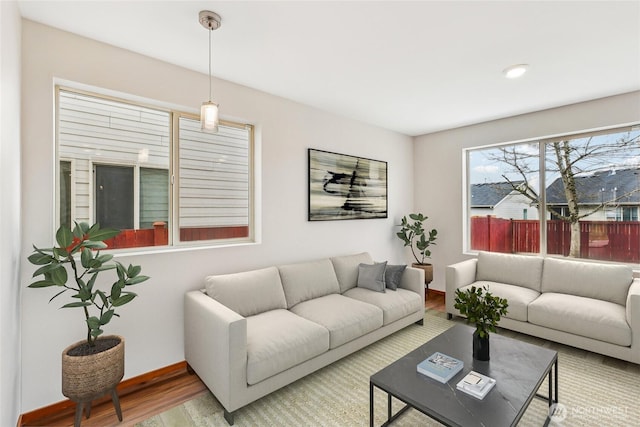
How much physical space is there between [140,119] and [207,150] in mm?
590

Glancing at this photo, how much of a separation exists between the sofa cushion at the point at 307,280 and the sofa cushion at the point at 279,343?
0.38 meters

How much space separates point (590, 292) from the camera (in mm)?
3031

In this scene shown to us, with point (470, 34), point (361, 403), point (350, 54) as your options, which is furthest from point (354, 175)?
point (361, 403)

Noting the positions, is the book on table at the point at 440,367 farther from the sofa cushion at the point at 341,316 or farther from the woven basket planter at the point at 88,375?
the woven basket planter at the point at 88,375

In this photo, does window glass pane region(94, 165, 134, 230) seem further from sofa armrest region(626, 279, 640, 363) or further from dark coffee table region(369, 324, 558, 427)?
sofa armrest region(626, 279, 640, 363)

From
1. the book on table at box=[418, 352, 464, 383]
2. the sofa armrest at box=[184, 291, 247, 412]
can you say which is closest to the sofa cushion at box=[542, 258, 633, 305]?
the book on table at box=[418, 352, 464, 383]

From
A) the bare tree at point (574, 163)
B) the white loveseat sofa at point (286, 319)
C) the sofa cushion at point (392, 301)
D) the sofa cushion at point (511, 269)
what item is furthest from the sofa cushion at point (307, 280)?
the bare tree at point (574, 163)

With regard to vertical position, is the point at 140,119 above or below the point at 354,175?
above

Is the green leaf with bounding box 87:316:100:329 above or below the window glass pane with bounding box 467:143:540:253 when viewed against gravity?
below

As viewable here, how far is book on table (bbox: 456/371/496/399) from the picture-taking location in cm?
157

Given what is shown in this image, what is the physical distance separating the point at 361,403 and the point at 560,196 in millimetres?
3477

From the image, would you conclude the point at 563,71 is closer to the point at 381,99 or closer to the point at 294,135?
the point at 381,99

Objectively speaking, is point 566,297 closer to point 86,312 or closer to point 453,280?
point 453,280

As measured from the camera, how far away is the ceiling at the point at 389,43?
1.81 meters
